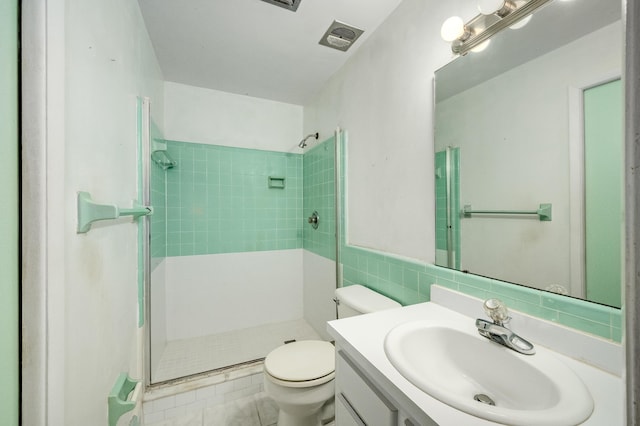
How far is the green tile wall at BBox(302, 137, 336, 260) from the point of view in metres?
1.89

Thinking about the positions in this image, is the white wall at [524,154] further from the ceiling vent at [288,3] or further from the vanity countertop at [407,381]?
the ceiling vent at [288,3]

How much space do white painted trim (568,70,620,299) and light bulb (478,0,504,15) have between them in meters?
0.36

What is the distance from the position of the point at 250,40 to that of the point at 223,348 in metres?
2.25

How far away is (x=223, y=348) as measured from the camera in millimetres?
1919

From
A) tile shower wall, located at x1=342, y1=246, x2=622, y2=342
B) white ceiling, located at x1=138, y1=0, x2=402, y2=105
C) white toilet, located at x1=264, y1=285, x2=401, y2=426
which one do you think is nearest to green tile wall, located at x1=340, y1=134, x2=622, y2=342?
tile shower wall, located at x1=342, y1=246, x2=622, y2=342

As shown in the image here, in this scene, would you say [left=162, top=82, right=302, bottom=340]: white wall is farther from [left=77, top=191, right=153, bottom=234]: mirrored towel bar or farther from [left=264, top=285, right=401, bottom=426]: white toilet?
[left=77, top=191, right=153, bottom=234]: mirrored towel bar

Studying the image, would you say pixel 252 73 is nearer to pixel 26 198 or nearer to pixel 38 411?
pixel 26 198

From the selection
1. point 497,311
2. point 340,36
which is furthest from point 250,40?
point 497,311

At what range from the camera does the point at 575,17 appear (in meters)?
0.67

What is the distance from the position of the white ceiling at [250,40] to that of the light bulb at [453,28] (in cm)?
48

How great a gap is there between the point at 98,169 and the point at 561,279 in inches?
55.5

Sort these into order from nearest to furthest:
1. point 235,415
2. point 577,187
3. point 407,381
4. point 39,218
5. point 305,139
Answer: point 39,218, point 407,381, point 577,187, point 235,415, point 305,139

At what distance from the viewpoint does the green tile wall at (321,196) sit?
189cm

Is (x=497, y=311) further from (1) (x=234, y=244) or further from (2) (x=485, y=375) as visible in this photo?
(1) (x=234, y=244)
